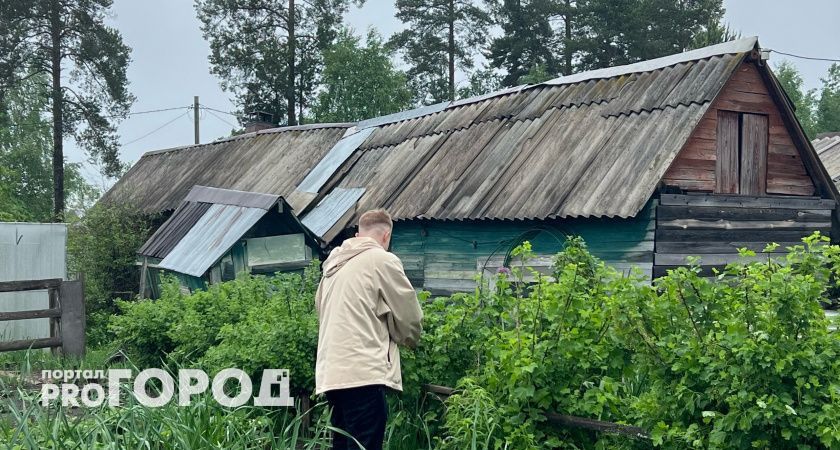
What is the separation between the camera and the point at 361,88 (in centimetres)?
3147

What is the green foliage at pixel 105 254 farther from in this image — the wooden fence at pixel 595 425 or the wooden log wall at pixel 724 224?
the wooden fence at pixel 595 425

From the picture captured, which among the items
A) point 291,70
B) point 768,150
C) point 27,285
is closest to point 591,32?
point 291,70

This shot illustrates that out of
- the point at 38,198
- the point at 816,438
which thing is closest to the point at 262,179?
the point at 816,438

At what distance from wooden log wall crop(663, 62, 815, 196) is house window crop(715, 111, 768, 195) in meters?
0.10

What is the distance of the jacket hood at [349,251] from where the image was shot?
4555 mm

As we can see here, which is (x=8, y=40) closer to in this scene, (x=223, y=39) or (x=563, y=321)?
(x=223, y=39)

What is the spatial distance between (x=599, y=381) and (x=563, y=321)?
38 cm

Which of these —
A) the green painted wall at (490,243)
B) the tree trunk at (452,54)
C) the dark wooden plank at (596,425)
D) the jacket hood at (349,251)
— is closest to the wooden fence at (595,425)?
the dark wooden plank at (596,425)

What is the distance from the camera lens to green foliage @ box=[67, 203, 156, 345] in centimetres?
1705

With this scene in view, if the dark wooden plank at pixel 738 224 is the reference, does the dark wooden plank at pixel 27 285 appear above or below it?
below

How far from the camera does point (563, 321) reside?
4484mm

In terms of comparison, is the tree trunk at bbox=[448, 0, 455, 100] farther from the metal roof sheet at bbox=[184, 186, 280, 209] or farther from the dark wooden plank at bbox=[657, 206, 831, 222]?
the dark wooden plank at bbox=[657, 206, 831, 222]

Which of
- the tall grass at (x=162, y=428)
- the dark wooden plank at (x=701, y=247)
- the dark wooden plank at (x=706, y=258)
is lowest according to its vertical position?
the tall grass at (x=162, y=428)

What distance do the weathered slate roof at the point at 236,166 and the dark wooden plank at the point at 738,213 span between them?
9.44 meters
